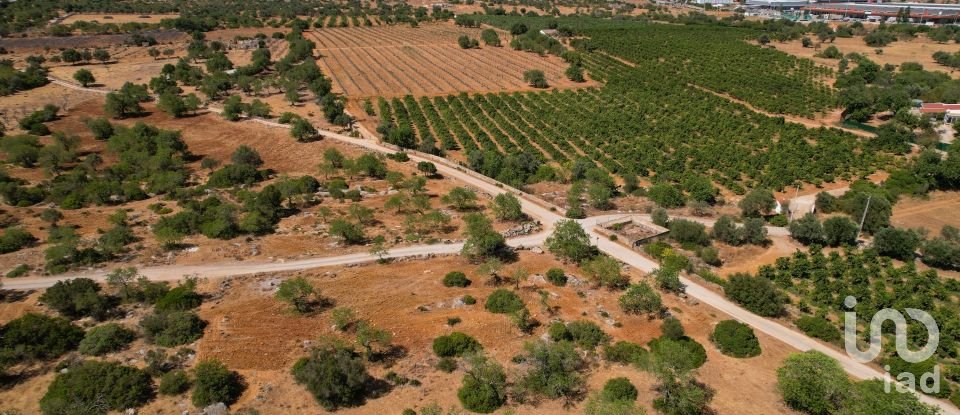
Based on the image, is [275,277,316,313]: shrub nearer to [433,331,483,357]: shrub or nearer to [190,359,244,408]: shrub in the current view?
[190,359,244,408]: shrub

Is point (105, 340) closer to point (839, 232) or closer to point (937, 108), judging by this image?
point (839, 232)

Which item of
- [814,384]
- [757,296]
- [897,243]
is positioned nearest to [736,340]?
[757,296]

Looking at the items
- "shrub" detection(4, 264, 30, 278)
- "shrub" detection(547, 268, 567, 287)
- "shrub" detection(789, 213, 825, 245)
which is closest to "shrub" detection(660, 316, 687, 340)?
"shrub" detection(547, 268, 567, 287)

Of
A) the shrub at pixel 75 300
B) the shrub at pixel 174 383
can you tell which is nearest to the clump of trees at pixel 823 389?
the shrub at pixel 174 383

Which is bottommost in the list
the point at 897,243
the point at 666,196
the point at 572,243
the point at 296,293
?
the point at 897,243

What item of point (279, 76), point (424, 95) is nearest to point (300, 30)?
point (279, 76)

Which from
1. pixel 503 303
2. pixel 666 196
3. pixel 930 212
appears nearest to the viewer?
pixel 503 303
